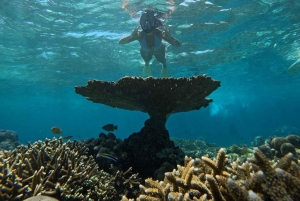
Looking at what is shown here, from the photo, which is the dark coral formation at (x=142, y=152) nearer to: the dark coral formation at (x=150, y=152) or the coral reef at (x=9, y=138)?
the dark coral formation at (x=150, y=152)

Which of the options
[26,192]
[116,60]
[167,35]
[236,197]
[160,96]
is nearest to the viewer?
[236,197]

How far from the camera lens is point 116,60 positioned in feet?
90.5

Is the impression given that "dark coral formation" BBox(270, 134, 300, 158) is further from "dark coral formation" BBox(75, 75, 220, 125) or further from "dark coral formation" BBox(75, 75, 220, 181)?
"dark coral formation" BBox(75, 75, 220, 181)

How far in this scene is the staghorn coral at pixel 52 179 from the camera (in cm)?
371

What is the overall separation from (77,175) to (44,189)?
70 cm

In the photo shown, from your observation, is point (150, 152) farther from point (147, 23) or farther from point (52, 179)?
point (147, 23)

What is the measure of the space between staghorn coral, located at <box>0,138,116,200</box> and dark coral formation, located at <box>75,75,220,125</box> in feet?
7.38

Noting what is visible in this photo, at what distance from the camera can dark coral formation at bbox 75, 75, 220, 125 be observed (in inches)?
239

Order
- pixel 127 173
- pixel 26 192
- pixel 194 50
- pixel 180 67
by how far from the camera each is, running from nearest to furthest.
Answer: pixel 26 192 < pixel 127 173 < pixel 194 50 < pixel 180 67

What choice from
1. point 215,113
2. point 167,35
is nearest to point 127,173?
point 167,35

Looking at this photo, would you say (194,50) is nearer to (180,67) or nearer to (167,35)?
(180,67)

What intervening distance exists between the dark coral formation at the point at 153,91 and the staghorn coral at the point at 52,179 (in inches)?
88.6

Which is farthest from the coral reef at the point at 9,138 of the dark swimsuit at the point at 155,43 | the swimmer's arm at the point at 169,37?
the swimmer's arm at the point at 169,37

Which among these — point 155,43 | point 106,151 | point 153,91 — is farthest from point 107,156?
point 155,43
